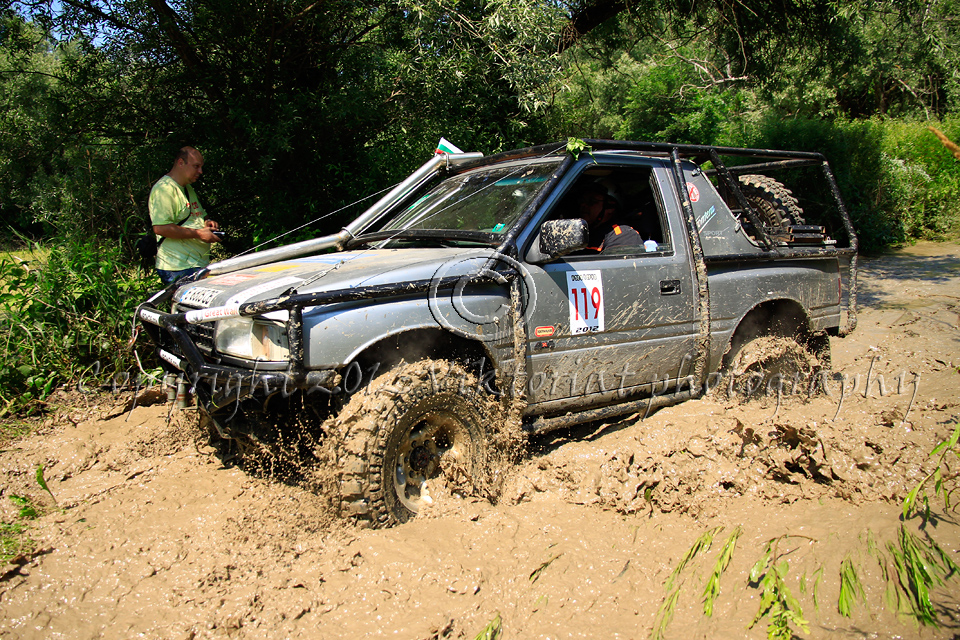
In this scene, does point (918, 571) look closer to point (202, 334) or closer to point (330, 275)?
point (330, 275)

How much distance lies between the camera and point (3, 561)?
261cm

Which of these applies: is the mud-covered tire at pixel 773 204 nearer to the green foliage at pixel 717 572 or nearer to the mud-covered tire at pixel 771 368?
the mud-covered tire at pixel 771 368

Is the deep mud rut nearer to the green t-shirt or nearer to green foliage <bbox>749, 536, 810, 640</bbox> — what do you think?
green foliage <bbox>749, 536, 810, 640</bbox>

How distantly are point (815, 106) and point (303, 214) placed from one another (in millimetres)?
18868

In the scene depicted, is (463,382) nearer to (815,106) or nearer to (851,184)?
(851,184)

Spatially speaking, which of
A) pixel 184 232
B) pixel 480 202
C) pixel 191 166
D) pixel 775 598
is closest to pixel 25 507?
pixel 184 232

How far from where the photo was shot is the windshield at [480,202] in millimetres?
3449

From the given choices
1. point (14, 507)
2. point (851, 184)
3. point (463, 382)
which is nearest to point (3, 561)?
point (14, 507)

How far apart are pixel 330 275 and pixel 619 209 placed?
234cm

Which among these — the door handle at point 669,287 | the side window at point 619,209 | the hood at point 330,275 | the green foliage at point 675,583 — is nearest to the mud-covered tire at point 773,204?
the side window at point 619,209

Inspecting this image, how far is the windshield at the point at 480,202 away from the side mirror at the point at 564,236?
25cm

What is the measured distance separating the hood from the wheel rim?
706 mm

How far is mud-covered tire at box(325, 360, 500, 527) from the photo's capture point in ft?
9.00

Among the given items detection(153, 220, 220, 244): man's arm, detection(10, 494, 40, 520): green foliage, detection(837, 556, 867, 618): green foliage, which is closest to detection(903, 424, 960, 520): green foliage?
detection(837, 556, 867, 618): green foliage
